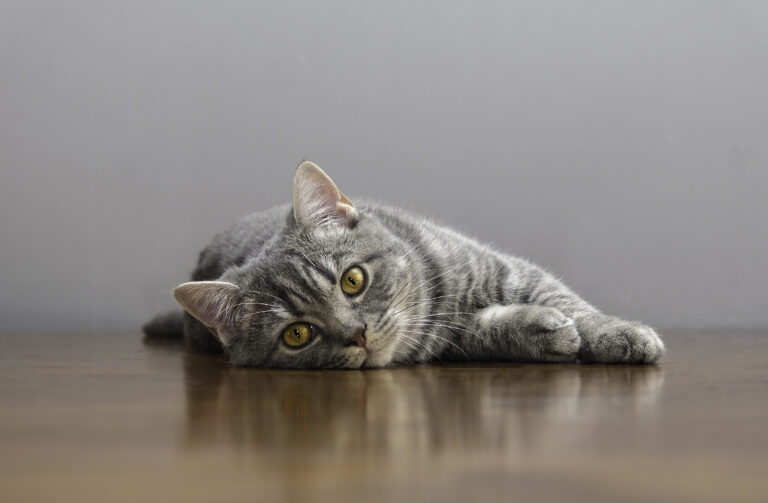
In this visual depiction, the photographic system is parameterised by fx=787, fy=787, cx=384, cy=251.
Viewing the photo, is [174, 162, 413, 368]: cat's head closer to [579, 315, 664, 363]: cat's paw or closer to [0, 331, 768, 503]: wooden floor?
[0, 331, 768, 503]: wooden floor

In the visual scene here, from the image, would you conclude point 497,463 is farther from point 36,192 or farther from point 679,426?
point 36,192

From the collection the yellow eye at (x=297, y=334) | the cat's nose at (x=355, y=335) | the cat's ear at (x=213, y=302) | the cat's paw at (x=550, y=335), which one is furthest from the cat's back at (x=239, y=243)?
the cat's paw at (x=550, y=335)

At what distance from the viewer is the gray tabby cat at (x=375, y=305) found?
1.51 metres

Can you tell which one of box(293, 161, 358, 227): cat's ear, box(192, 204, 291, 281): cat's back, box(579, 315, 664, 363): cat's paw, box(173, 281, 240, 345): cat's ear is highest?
box(293, 161, 358, 227): cat's ear

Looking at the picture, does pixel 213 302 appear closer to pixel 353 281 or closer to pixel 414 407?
pixel 353 281

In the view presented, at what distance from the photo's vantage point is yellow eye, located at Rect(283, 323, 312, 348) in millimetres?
1536

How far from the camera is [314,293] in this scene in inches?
59.6

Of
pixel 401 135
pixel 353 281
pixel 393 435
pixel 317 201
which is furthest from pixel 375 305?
pixel 401 135

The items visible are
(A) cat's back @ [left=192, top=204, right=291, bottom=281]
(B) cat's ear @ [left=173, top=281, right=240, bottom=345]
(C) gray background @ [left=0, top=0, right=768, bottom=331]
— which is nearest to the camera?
(B) cat's ear @ [left=173, top=281, right=240, bottom=345]

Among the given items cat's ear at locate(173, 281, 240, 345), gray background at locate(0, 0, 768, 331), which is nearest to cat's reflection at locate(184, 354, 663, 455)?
cat's ear at locate(173, 281, 240, 345)

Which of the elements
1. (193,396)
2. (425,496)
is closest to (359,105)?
(193,396)

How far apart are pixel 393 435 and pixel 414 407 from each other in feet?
0.61

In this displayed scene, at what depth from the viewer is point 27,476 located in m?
0.71

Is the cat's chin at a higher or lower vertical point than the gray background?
lower
